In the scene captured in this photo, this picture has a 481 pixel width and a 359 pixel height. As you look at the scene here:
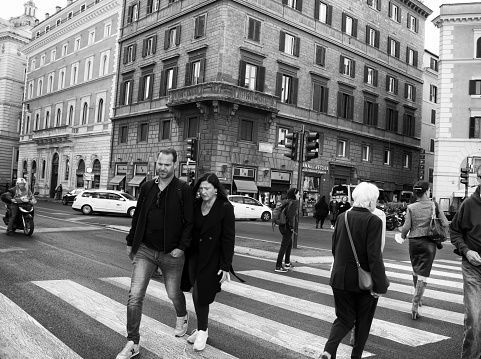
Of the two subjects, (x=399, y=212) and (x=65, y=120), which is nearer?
(x=399, y=212)

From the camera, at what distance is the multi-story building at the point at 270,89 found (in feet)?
96.8

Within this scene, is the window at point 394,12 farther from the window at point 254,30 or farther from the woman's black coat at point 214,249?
the woman's black coat at point 214,249

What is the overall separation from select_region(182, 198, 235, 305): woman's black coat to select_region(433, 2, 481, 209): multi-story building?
31467mm

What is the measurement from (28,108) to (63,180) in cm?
1574

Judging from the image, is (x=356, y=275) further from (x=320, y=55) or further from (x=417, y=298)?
(x=320, y=55)

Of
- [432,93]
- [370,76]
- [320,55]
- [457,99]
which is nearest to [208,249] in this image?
[320,55]

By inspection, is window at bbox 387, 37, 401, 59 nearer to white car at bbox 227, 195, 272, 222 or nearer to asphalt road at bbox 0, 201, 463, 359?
white car at bbox 227, 195, 272, 222

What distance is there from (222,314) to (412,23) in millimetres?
44357

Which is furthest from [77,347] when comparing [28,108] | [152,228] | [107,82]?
[28,108]

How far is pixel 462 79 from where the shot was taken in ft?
109

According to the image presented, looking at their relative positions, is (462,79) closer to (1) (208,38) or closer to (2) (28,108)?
(1) (208,38)

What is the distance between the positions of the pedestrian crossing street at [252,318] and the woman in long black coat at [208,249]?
42 centimetres

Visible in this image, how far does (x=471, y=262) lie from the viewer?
14.0 ft

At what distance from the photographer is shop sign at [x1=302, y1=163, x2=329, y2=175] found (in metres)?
33.7
